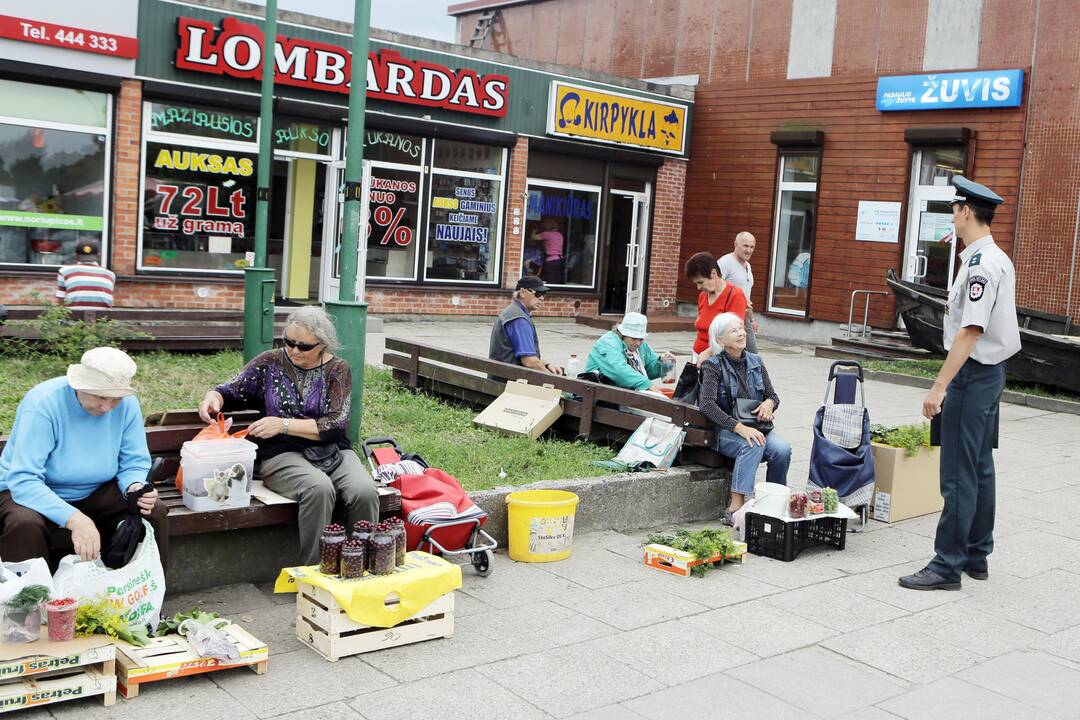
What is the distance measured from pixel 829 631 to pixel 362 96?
4.36m

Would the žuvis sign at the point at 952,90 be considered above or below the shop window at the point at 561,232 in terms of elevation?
above

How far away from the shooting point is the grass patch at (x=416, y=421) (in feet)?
24.2

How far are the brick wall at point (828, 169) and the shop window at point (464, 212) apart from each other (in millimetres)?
4635

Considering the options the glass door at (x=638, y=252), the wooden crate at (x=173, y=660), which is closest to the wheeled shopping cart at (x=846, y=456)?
the wooden crate at (x=173, y=660)

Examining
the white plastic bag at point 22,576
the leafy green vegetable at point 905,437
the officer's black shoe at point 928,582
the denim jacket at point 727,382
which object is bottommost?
the officer's black shoe at point 928,582

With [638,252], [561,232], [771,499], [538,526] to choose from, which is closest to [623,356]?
[771,499]

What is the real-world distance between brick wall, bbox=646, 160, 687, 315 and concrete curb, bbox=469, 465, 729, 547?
14.4 metres

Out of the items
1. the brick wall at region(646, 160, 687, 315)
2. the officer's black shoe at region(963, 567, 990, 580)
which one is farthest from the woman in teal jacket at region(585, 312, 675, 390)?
the brick wall at region(646, 160, 687, 315)

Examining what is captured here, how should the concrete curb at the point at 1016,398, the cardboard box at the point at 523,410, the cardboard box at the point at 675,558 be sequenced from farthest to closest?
the concrete curb at the point at 1016,398
the cardboard box at the point at 523,410
the cardboard box at the point at 675,558

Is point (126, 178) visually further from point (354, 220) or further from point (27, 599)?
point (27, 599)

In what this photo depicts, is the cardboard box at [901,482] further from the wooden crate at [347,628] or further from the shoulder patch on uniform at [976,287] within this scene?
the wooden crate at [347,628]

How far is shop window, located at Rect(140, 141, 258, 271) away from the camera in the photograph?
15.7m

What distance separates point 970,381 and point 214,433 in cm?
406

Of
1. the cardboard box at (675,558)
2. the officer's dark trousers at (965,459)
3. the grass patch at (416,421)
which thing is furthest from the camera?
the grass patch at (416,421)
